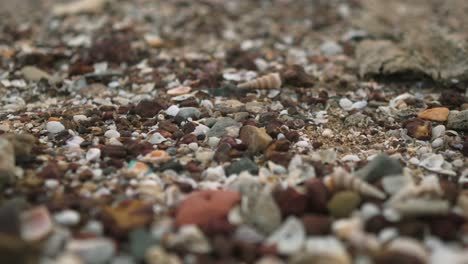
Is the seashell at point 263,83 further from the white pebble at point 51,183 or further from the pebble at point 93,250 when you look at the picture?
the pebble at point 93,250

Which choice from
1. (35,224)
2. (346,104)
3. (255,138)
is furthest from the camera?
(346,104)

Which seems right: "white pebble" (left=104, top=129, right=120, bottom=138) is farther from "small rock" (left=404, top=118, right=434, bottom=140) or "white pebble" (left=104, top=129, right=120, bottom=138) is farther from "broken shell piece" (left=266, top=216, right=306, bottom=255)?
"small rock" (left=404, top=118, right=434, bottom=140)

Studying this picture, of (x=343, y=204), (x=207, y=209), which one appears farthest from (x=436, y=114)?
(x=207, y=209)

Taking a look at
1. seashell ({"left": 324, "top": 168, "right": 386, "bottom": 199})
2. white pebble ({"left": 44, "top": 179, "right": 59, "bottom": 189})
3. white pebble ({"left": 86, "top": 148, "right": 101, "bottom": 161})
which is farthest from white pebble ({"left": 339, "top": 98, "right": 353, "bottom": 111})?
white pebble ({"left": 44, "top": 179, "right": 59, "bottom": 189})

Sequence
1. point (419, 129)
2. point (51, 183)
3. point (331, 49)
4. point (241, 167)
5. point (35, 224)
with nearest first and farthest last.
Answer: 1. point (35, 224)
2. point (51, 183)
3. point (241, 167)
4. point (419, 129)
5. point (331, 49)

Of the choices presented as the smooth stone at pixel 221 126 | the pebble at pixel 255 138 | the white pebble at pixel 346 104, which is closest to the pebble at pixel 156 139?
the smooth stone at pixel 221 126

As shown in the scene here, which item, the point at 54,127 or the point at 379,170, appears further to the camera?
the point at 54,127

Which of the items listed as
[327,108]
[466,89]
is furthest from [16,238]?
[466,89]

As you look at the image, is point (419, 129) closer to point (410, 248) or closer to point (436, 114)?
point (436, 114)
